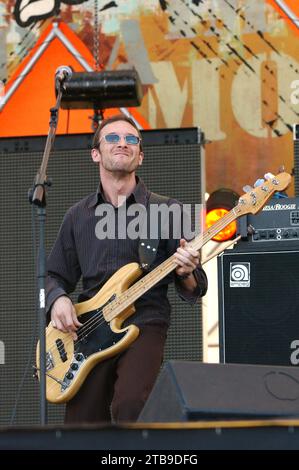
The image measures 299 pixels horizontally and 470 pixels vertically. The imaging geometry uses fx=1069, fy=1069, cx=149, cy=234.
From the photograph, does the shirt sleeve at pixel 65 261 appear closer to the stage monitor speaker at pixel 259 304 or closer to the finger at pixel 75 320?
the finger at pixel 75 320

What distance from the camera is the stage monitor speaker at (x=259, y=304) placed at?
4.21 m

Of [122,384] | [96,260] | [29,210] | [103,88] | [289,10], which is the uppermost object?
[289,10]

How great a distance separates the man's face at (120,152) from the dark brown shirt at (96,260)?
0.34 ft

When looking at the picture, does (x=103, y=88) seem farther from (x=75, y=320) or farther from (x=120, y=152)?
(x=75, y=320)

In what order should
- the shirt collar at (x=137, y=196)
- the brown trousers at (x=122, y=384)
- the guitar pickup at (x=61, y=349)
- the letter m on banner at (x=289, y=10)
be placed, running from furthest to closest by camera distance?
1. the letter m on banner at (x=289, y=10)
2. the shirt collar at (x=137, y=196)
3. the guitar pickup at (x=61, y=349)
4. the brown trousers at (x=122, y=384)

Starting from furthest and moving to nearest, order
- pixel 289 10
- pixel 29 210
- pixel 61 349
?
pixel 289 10 → pixel 29 210 → pixel 61 349

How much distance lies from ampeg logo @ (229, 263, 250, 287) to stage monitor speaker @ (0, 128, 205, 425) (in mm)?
916

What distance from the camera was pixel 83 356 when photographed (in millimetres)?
3980

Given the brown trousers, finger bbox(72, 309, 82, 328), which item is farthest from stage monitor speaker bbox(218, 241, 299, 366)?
finger bbox(72, 309, 82, 328)

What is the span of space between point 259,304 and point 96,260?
0.69 m

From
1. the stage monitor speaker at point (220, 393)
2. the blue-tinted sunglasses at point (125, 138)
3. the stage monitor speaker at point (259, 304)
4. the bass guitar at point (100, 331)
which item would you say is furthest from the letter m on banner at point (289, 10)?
the stage monitor speaker at point (220, 393)

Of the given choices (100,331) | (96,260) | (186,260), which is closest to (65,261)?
(96,260)

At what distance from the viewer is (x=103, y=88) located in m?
5.40

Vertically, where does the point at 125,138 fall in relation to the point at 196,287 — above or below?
above
